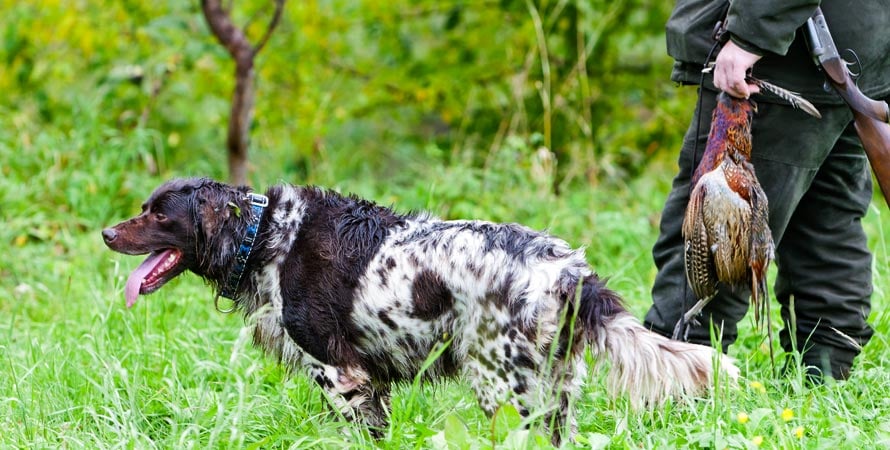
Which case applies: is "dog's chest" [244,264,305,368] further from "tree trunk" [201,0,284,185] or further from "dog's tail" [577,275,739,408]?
"tree trunk" [201,0,284,185]

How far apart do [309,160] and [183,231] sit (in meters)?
4.52

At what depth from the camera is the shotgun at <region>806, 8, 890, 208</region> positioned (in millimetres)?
3016

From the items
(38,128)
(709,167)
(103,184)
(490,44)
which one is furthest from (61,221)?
(709,167)

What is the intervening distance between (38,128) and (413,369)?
18.1 feet

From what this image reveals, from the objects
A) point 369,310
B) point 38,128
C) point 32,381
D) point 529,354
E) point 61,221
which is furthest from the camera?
point 38,128

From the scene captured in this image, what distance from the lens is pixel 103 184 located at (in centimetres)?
654

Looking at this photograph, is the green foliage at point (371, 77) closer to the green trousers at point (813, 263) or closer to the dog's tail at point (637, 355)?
the green trousers at point (813, 263)

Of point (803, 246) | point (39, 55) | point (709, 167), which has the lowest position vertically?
point (39, 55)

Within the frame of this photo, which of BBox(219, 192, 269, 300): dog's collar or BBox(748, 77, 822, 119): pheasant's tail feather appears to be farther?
BBox(219, 192, 269, 300): dog's collar

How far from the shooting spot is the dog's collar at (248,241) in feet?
10.5

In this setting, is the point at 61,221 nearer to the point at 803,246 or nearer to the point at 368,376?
the point at 368,376

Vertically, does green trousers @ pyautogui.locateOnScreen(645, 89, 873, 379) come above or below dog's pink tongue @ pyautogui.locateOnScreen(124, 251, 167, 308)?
above

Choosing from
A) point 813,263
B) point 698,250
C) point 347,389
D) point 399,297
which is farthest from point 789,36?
point 347,389

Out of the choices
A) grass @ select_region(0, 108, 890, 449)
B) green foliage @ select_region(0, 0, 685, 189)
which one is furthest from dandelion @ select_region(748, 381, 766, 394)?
green foliage @ select_region(0, 0, 685, 189)
